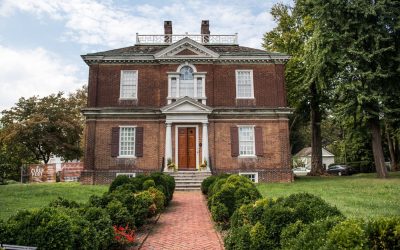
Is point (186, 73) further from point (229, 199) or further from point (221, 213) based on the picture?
point (221, 213)

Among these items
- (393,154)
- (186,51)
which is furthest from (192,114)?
(393,154)

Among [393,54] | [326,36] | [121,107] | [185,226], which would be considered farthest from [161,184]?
[393,54]

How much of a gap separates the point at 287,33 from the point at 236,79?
888 cm

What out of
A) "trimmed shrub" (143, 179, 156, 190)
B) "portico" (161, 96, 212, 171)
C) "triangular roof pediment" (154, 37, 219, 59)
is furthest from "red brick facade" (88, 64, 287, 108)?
"trimmed shrub" (143, 179, 156, 190)

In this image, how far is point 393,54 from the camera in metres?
21.7

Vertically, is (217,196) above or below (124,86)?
below

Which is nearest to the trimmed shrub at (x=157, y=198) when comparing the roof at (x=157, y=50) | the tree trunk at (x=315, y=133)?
the roof at (x=157, y=50)

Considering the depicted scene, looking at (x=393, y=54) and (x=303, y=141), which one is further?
(x=303, y=141)

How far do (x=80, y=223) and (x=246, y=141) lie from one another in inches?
730

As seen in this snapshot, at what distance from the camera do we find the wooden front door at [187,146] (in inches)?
928

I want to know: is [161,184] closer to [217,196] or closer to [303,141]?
[217,196]

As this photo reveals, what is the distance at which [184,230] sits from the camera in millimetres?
9578

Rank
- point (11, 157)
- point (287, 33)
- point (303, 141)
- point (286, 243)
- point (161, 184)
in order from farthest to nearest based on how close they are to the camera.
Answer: point (303, 141) < point (11, 157) < point (287, 33) < point (161, 184) < point (286, 243)

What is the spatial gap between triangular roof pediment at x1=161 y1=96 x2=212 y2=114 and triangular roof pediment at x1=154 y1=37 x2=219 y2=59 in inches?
129
